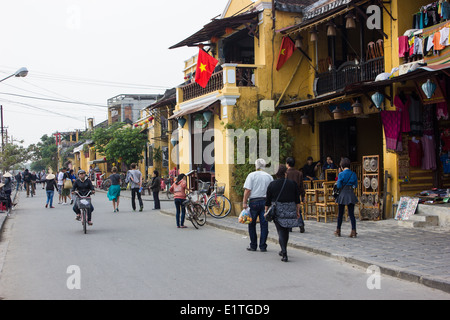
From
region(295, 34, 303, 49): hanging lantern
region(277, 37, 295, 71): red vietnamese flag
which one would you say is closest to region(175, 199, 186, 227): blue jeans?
region(277, 37, 295, 71): red vietnamese flag

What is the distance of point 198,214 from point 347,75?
6.82m

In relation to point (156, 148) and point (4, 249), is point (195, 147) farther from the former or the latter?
point (156, 148)

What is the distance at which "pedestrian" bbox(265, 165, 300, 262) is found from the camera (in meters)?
9.01

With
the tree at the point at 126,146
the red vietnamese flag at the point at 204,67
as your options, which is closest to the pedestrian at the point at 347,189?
the red vietnamese flag at the point at 204,67

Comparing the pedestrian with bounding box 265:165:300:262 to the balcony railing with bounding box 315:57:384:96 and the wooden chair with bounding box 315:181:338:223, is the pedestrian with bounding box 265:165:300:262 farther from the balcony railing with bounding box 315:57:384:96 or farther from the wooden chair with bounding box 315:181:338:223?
A: the balcony railing with bounding box 315:57:384:96

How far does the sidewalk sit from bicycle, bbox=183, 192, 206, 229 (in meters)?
1.29

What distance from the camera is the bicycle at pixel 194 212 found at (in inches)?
571

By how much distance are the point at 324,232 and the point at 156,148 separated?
1048 inches

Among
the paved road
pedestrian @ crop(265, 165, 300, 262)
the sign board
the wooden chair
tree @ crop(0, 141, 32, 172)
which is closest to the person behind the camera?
the paved road

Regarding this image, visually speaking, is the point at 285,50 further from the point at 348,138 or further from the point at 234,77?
the point at 348,138

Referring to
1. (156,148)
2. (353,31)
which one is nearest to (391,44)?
(353,31)

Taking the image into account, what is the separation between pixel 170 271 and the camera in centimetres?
811

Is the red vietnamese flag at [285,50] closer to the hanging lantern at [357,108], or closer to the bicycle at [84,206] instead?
the hanging lantern at [357,108]
